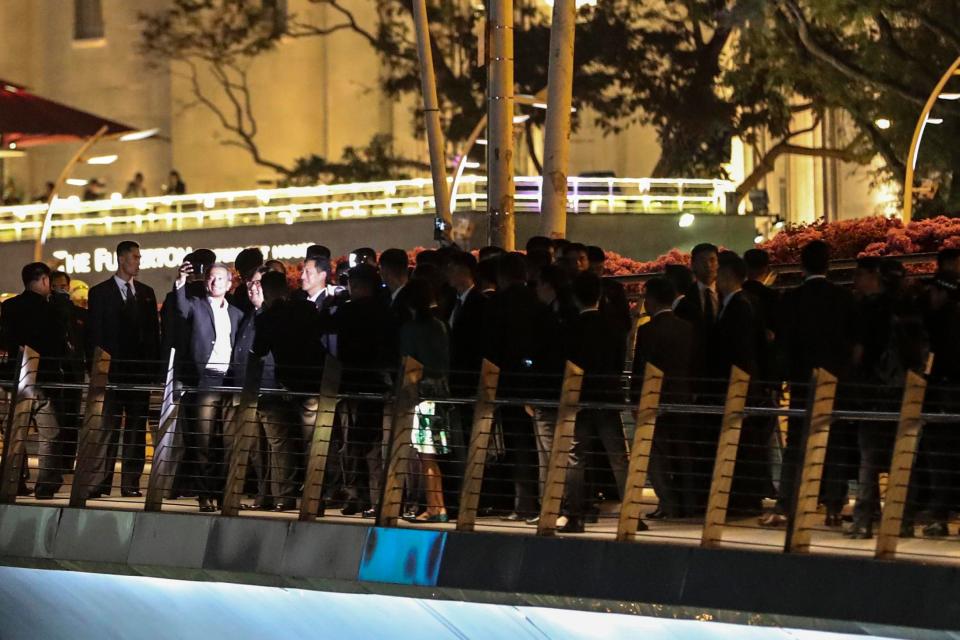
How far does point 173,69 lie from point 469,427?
47.6 meters

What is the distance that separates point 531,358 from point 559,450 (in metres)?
1.41

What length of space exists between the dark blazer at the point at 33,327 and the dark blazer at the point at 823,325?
6.04 metres

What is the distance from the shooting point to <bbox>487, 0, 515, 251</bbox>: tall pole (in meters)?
18.5

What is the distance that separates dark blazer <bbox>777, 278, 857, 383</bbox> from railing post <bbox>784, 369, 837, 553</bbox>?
4.62ft

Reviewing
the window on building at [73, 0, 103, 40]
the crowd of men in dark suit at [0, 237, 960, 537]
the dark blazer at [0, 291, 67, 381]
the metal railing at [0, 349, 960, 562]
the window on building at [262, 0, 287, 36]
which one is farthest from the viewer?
the window on building at [73, 0, 103, 40]

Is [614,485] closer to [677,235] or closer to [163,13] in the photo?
[677,235]

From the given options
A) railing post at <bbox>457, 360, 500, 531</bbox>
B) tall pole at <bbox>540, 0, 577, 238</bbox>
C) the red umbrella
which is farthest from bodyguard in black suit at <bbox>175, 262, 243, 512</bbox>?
the red umbrella

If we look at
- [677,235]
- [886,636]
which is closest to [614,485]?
[886,636]

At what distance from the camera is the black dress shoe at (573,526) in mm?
11859

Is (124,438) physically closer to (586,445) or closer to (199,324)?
(199,324)

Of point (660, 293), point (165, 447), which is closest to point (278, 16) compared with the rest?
point (165, 447)

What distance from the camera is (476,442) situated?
38.8 feet

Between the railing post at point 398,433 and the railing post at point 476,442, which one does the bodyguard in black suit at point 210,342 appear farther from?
the railing post at point 476,442

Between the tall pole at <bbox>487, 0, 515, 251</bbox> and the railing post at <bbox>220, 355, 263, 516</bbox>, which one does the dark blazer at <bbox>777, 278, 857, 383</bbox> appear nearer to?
the railing post at <bbox>220, 355, 263, 516</bbox>
